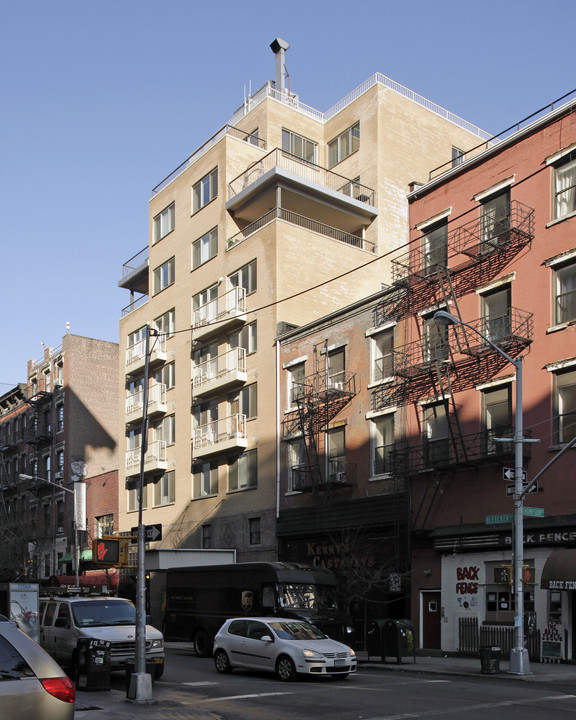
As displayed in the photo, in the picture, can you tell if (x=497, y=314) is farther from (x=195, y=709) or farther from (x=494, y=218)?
(x=195, y=709)

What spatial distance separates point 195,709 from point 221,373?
92.9 feet

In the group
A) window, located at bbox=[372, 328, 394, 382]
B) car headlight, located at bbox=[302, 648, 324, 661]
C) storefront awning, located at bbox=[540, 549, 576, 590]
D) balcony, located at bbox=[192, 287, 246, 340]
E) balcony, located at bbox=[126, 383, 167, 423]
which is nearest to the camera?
car headlight, located at bbox=[302, 648, 324, 661]

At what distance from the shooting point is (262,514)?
1559 inches

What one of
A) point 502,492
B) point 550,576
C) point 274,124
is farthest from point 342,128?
point 550,576

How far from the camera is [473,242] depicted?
31047 mm

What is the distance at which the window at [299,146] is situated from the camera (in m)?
47.9

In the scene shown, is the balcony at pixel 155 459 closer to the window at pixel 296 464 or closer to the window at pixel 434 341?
the window at pixel 296 464

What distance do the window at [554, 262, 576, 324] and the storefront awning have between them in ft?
24.0

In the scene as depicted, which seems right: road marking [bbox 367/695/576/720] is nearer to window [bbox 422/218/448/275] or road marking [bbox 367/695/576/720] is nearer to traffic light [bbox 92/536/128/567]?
traffic light [bbox 92/536/128/567]

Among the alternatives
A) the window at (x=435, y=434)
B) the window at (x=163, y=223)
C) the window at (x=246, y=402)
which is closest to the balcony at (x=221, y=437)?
the window at (x=246, y=402)

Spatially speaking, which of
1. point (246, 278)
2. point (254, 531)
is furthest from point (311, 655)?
point (246, 278)

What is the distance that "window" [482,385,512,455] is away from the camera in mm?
28453

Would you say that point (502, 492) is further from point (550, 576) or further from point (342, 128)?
point (342, 128)

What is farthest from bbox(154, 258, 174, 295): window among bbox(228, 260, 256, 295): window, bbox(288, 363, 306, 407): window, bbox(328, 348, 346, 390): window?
bbox(328, 348, 346, 390): window
